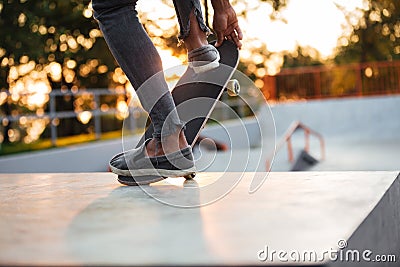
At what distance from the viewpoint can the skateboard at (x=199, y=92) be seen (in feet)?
5.21

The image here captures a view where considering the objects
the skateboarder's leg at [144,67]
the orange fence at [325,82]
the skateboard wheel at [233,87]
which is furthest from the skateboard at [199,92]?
the orange fence at [325,82]

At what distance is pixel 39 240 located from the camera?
0.90 metres

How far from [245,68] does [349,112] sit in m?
6.29

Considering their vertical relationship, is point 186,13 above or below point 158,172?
above

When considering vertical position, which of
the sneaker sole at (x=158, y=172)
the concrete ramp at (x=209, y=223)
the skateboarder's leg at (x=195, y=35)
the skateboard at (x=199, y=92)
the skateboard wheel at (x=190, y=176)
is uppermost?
the skateboarder's leg at (x=195, y=35)

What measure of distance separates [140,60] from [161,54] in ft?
0.71

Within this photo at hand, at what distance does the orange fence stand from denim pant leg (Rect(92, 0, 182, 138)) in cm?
1544

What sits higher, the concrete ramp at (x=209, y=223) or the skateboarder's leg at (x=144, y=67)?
the skateboarder's leg at (x=144, y=67)

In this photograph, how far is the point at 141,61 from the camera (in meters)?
1.44

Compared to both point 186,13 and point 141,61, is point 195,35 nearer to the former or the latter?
point 186,13

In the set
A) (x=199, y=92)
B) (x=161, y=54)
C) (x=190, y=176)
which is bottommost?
(x=190, y=176)

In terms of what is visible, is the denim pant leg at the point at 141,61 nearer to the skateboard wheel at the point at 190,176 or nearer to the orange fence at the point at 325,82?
the skateboard wheel at the point at 190,176

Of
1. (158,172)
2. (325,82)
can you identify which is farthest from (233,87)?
(325,82)

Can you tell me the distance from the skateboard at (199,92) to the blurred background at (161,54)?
8cm
